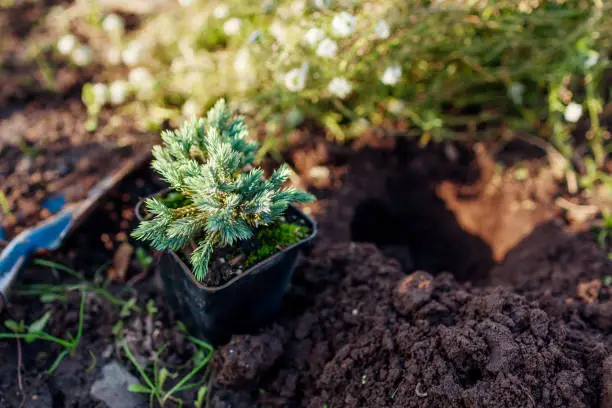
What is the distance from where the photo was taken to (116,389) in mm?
1908

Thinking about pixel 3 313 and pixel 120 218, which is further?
pixel 120 218

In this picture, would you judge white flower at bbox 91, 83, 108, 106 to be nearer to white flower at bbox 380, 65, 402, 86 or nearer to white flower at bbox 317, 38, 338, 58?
white flower at bbox 317, 38, 338, 58

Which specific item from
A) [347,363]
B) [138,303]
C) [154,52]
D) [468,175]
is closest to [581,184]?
[468,175]

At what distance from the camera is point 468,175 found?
119 inches

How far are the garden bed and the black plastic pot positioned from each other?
0.07 m

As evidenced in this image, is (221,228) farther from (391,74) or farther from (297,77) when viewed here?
(391,74)

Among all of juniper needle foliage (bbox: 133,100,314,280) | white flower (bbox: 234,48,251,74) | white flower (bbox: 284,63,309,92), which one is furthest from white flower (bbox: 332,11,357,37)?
juniper needle foliage (bbox: 133,100,314,280)

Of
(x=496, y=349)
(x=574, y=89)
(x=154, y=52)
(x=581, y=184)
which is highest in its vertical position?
(x=154, y=52)

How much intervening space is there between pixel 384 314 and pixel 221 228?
0.73 metres

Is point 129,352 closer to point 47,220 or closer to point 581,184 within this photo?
point 47,220

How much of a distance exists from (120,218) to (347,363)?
4.18 ft

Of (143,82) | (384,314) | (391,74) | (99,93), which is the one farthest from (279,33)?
(384,314)

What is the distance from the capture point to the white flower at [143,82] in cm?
283

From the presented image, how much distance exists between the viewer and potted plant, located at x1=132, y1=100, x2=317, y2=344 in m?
1.59
